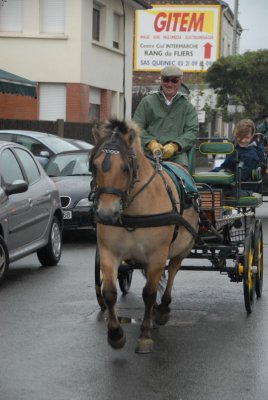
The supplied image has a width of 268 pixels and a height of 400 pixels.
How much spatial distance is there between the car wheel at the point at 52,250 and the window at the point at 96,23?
83.9 ft

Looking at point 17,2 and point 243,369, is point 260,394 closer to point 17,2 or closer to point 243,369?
point 243,369

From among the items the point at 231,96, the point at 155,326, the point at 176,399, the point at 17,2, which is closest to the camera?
the point at 176,399

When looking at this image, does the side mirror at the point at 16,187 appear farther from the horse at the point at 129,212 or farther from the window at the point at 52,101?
the window at the point at 52,101

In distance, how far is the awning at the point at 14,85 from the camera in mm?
25234

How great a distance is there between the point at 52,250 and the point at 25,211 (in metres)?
1.34

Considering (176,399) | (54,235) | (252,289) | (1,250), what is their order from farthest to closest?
(54,235) < (1,250) < (252,289) < (176,399)

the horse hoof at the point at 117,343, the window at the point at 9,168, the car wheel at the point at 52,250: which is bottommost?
the car wheel at the point at 52,250

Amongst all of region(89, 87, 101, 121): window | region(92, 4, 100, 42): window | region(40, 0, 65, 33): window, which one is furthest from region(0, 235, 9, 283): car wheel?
region(92, 4, 100, 42): window

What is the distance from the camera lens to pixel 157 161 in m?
8.07

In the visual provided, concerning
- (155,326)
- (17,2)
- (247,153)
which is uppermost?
(17,2)

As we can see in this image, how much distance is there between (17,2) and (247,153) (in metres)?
26.3

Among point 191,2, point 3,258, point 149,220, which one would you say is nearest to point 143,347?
point 149,220

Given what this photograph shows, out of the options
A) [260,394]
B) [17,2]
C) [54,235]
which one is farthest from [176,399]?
[17,2]

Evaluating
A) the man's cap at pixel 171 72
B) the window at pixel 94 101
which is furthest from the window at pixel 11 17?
the man's cap at pixel 171 72
